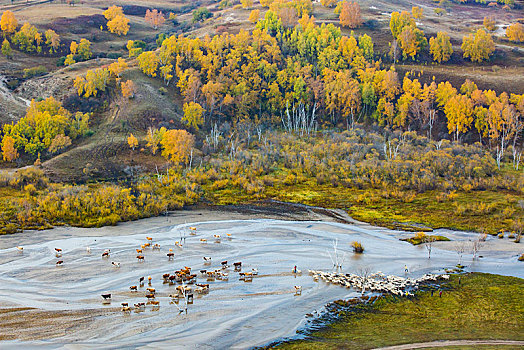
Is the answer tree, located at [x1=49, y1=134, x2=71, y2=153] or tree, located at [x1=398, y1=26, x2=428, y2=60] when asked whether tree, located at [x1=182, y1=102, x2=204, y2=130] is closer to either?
tree, located at [x1=49, y1=134, x2=71, y2=153]

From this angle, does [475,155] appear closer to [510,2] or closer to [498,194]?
[498,194]

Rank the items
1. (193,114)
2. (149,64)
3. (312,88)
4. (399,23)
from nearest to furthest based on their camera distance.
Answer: (193,114)
(149,64)
(312,88)
(399,23)

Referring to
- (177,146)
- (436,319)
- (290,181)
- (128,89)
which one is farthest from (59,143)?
(436,319)

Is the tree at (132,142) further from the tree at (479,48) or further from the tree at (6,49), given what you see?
the tree at (479,48)

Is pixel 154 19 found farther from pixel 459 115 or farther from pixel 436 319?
pixel 436 319

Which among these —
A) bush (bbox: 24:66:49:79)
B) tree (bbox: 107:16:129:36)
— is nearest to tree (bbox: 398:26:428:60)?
tree (bbox: 107:16:129:36)
